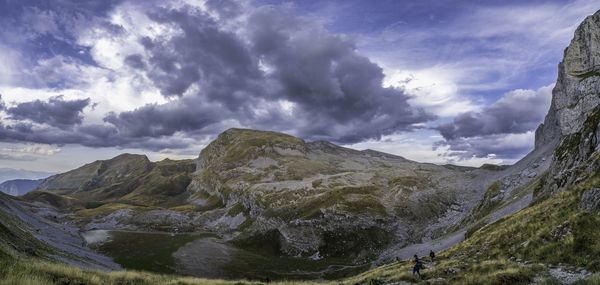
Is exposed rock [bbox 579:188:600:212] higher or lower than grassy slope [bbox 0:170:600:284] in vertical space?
higher

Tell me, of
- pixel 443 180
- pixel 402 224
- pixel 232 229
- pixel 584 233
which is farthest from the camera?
pixel 443 180

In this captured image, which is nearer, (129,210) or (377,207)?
(377,207)

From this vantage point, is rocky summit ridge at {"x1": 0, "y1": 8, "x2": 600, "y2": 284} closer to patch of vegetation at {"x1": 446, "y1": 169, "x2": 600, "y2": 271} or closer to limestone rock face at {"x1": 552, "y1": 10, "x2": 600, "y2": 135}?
patch of vegetation at {"x1": 446, "y1": 169, "x2": 600, "y2": 271}

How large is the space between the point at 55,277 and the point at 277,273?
2279 inches

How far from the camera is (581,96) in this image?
8038cm

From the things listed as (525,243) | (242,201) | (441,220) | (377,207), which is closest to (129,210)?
(242,201)

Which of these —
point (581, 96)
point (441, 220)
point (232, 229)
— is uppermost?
point (581, 96)

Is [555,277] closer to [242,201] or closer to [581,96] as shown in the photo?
[581,96]

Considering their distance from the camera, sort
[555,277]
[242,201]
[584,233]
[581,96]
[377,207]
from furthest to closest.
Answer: [242,201] → [377,207] → [581,96] → [584,233] → [555,277]

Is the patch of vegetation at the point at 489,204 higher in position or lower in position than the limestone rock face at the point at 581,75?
lower

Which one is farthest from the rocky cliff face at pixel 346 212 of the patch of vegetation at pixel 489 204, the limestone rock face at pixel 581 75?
the limestone rock face at pixel 581 75

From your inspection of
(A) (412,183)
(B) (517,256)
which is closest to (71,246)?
(B) (517,256)

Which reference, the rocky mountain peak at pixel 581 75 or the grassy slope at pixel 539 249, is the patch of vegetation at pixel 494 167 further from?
the grassy slope at pixel 539 249

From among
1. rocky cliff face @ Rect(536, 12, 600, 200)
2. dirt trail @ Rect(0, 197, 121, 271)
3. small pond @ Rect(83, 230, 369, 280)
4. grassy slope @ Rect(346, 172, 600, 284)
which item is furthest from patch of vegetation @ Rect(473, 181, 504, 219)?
dirt trail @ Rect(0, 197, 121, 271)
